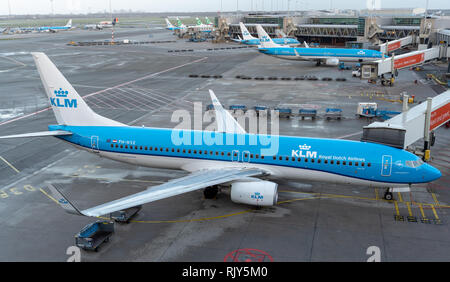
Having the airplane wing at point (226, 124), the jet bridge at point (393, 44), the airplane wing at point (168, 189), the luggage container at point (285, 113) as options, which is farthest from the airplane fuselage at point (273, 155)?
the jet bridge at point (393, 44)

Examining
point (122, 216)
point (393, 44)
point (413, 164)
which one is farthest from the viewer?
point (393, 44)

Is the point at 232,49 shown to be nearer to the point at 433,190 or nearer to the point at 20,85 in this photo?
the point at 20,85

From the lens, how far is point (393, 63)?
248ft

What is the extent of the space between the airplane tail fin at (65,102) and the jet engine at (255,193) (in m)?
12.7

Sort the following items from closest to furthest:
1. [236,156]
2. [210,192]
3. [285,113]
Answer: [236,156] → [210,192] → [285,113]

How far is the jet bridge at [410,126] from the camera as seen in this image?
2834cm

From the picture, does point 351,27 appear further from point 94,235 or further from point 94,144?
point 94,235

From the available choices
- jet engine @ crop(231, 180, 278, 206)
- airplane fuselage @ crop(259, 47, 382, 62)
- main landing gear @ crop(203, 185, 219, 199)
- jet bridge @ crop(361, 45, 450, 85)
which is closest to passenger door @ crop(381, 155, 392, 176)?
jet engine @ crop(231, 180, 278, 206)

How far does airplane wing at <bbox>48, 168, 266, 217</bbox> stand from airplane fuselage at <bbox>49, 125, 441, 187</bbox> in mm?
1185

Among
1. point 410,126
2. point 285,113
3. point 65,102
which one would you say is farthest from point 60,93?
point 285,113

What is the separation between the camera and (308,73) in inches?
3516

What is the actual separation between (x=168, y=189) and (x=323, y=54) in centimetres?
8274

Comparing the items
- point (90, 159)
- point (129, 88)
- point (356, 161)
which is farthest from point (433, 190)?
point (129, 88)
